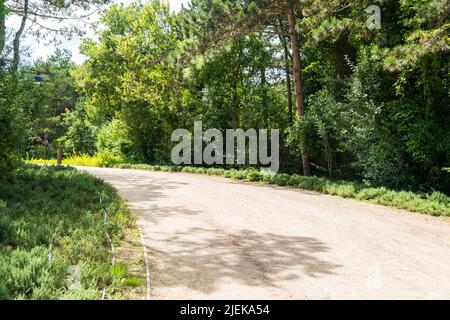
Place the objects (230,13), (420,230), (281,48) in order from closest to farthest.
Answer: (420,230) < (230,13) < (281,48)

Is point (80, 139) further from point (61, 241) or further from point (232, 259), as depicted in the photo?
point (232, 259)

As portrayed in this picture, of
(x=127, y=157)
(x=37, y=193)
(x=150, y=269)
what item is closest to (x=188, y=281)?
(x=150, y=269)

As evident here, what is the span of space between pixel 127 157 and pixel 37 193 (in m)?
18.5

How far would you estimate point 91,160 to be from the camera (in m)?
28.6

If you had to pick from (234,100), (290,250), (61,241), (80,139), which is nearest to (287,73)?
(234,100)

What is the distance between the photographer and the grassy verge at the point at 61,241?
4.23 metres

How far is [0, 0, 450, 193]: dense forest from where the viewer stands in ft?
35.8

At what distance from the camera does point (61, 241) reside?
5.86m

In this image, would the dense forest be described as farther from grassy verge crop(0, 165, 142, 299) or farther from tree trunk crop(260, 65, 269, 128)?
grassy verge crop(0, 165, 142, 299)

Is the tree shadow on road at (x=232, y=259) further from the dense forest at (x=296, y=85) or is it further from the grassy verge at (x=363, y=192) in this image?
the dense forest at (x=296, y=85)

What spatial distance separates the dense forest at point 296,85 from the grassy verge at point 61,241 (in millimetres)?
2060

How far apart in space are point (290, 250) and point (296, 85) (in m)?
11.2

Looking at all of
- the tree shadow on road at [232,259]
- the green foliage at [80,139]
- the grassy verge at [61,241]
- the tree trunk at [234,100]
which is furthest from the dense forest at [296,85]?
the green foliage at [80,139]
